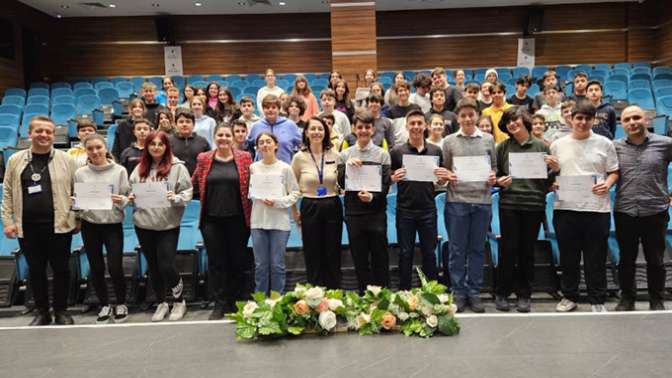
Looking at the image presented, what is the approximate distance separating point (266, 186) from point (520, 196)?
5.67 feet

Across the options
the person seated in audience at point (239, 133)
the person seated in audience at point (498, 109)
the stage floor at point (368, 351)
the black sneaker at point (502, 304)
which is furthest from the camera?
the person seated in audience at point (498, 109)

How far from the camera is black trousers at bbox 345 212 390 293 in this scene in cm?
332

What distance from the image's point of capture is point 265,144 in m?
3.35

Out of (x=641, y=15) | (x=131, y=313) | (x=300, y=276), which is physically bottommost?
(x=131, y=313)

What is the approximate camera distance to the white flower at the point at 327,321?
1.66 metres

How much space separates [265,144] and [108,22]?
11.6 metres

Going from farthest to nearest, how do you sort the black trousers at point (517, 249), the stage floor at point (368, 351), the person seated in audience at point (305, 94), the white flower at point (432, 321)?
the person seated in audience at point (305, 94) → the black trousers at point (517, 249) → the white flower at point (432, 321) → the stage floor at point (368, 351)

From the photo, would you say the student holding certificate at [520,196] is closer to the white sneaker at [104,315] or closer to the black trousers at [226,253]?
the black trousers at [226,253]

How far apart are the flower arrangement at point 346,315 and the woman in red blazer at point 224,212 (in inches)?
66.4

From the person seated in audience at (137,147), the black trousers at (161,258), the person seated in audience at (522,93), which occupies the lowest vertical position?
the black trousers at (161,258)

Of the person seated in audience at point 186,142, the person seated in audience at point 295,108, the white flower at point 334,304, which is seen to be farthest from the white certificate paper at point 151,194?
the white flower at point 334,304

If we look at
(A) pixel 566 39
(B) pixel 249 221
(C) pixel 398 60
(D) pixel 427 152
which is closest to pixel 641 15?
(A) pixel 566 39

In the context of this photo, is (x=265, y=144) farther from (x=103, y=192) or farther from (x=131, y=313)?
(x=131, y=313)

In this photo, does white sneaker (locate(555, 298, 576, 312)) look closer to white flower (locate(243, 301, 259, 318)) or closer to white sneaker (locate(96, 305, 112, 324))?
white flower (locate(243, 301, 259, 318))
